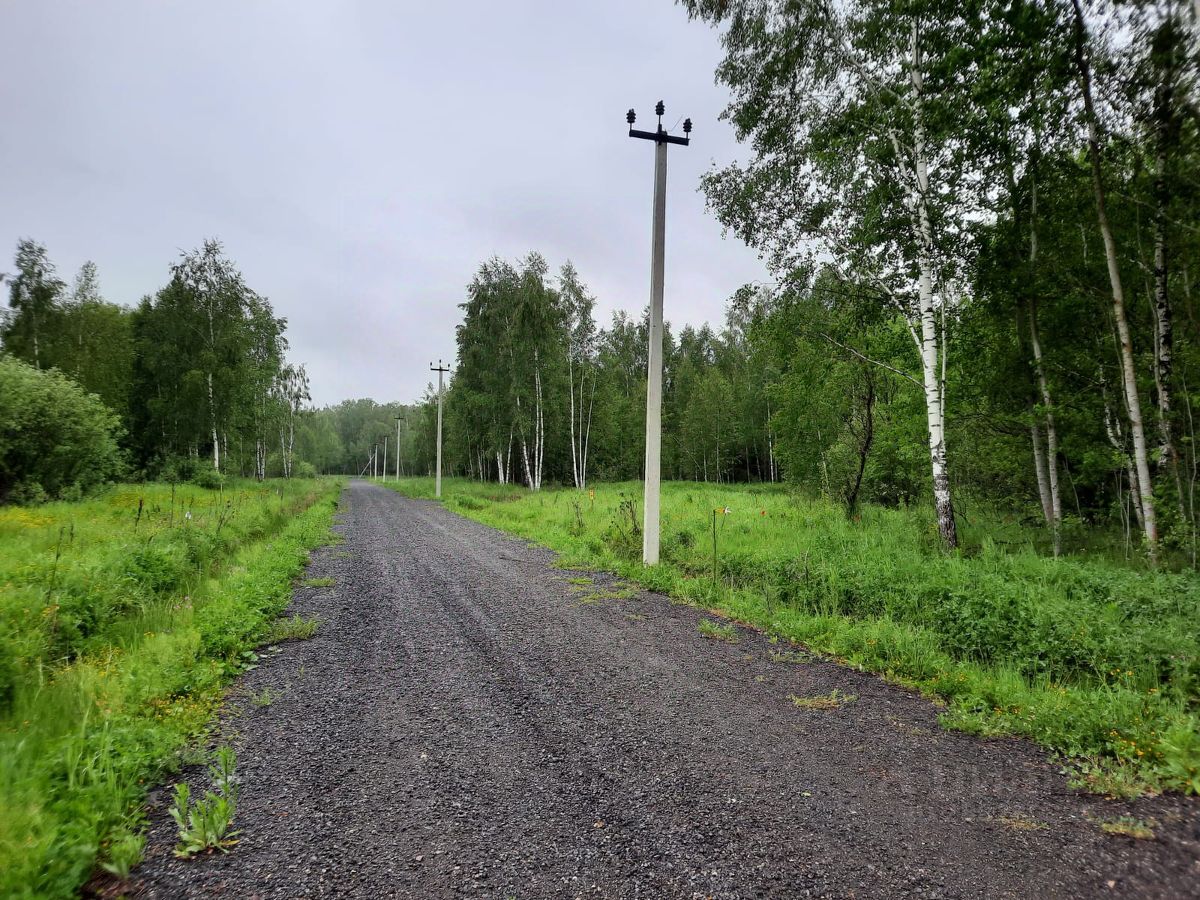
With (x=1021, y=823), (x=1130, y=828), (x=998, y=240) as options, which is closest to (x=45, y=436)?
(x=1021, y=823)

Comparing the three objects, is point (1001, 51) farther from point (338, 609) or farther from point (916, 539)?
point (338, 609)

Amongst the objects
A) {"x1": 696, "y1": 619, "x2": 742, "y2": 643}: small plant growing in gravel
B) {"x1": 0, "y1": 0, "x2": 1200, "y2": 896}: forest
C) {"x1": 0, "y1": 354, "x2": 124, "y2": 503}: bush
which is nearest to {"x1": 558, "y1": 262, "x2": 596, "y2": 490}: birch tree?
{"x1": 0, "y1": 0, "x2": 1200, "y2": 896}: forest

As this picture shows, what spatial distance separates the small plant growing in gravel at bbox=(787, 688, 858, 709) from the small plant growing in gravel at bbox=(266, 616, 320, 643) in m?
4.99

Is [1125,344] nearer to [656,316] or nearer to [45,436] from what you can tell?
[656,316]

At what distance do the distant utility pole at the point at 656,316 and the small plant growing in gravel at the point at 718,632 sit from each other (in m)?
3.08

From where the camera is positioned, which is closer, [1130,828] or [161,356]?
[1130,828]

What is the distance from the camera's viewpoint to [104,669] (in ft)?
14.5

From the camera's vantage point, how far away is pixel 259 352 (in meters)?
34.3

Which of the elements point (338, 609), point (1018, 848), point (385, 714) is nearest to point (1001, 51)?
point (1018, 848)

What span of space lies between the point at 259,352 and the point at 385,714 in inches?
1482

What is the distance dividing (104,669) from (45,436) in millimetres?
18413

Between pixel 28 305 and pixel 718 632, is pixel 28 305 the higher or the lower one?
the higher one

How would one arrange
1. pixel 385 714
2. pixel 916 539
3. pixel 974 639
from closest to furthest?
pixel 385 714 → pixel 974 639 → pixel 916 539

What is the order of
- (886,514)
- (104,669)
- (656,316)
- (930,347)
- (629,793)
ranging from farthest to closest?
(886,514), (656,316), (930,347), (104,669), (629,793)
